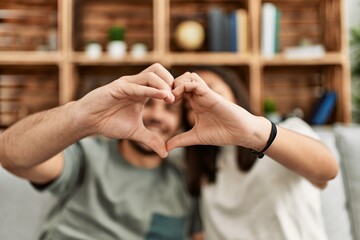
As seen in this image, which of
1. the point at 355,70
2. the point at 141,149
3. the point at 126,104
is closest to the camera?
the point at 126,104

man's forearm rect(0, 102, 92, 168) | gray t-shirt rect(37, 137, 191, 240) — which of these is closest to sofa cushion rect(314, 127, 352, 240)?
gray t-shirt rect(37, 137, 191, 240)

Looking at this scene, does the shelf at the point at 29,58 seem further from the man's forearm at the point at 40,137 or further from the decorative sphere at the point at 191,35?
the man's forearm at the point at 40,137

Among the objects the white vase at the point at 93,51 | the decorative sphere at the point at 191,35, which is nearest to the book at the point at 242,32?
the decorative sphere at the point at 191,35

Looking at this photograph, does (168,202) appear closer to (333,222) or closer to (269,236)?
(269,236)

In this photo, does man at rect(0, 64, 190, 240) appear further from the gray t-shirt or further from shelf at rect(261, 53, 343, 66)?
shelf at rect(261, 53, 343, 66)

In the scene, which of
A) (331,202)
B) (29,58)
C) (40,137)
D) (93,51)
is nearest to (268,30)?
(93,51)

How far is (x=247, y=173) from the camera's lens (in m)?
1.49

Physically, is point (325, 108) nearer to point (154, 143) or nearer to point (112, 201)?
point (112, 201)

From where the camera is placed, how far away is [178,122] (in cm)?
182

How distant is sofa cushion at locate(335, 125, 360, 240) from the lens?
5.13 ft

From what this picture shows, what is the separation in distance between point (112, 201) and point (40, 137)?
512mm

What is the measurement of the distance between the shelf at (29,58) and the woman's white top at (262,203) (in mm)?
1333

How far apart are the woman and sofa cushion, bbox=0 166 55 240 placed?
595 mm

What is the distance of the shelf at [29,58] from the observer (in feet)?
8.05
